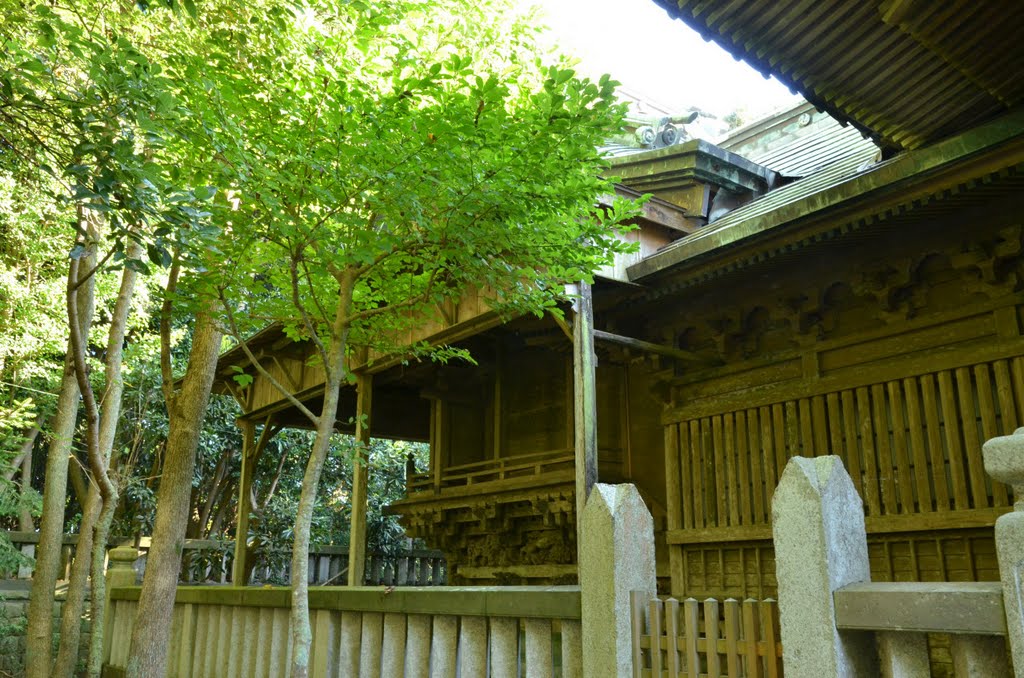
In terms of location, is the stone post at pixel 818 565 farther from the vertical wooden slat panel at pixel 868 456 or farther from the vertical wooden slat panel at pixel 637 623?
the vertical wooden slat panel at pixel 868 456

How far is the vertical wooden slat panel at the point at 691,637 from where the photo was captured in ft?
11.2

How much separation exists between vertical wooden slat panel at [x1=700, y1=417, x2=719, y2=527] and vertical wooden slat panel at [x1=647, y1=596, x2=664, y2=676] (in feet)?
17.5

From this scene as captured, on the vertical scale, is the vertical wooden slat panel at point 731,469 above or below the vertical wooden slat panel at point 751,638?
above

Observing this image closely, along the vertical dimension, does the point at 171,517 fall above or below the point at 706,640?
above

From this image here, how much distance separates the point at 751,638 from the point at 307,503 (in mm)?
3046

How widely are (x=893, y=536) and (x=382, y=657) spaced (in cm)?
491

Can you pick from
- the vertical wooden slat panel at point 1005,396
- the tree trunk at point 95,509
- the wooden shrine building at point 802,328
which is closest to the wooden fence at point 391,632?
the tree trunk at point 95,509

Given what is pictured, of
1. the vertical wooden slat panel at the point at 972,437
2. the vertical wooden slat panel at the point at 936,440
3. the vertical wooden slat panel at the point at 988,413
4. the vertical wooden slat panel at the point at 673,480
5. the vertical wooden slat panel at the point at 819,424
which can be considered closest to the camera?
the vertical wooden slat panel at the point at 988,413

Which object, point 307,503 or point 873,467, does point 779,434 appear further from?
point 307,503

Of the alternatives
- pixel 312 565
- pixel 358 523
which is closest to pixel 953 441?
pixel 358 523

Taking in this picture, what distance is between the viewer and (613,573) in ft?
12.3

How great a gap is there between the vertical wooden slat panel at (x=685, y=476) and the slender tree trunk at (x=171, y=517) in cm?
519

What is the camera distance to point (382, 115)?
495cm

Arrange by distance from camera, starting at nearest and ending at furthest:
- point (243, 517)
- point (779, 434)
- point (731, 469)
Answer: point (779, 434) → point (731, 469) → point (243, 517)
